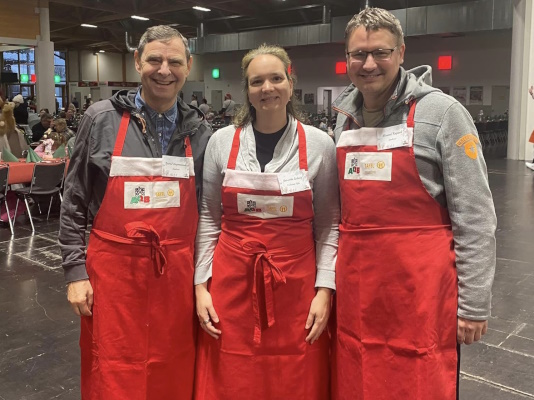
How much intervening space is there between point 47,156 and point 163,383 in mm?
5942

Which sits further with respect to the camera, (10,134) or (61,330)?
(10,134)

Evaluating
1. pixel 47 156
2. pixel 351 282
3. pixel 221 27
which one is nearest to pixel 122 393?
pixel 351 282

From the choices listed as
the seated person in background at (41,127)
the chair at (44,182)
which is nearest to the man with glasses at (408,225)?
the chair at (44,182)

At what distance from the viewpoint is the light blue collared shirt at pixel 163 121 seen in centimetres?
170

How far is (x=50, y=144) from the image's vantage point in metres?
7.11

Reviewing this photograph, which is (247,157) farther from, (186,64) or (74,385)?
(74,385)

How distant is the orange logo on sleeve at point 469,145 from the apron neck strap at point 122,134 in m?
0.97

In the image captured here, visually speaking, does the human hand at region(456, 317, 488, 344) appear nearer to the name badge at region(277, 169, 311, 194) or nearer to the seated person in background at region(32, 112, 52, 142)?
the name badge at region(277, 169, 311, 194)

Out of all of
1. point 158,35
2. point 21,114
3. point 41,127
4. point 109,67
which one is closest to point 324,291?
point 158,35

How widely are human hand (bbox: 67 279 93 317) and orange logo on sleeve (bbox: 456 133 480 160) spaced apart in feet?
3.84

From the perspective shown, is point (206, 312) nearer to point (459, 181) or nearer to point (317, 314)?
point (317, 314)

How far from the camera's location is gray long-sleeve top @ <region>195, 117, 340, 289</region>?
65.5 inches

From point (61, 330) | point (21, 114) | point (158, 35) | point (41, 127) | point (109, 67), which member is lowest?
point (61, 330)

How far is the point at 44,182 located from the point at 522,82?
9.86m
